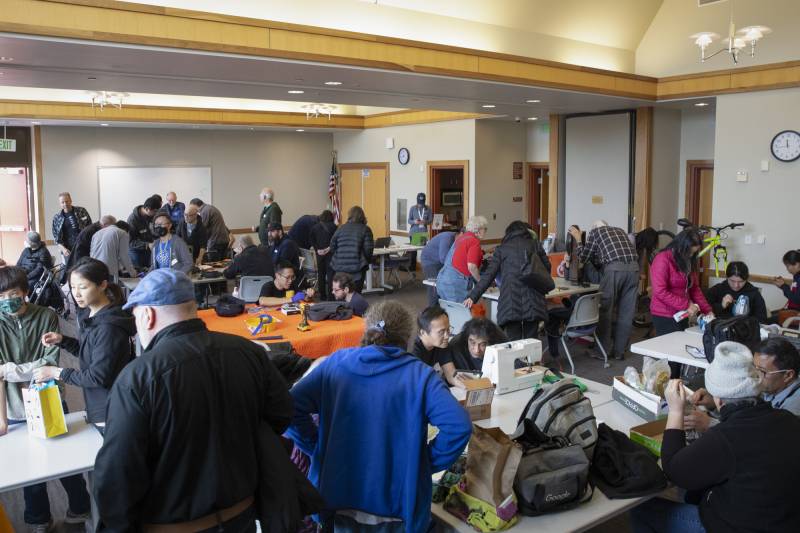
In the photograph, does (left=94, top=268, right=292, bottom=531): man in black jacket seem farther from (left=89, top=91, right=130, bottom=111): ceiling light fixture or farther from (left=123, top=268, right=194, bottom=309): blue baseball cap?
(left=89, top=91, right=130, bottom=111): ceiling light fixture

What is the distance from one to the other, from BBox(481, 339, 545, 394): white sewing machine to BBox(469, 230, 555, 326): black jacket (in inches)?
83.3

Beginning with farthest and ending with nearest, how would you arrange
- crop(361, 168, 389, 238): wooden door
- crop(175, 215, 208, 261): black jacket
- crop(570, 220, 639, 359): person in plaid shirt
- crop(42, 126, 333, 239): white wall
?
crop(361, 168, 389, 238): wooden door → crop(42, 126, 333, 239): white wall → crop(175, 215, 208, 261): black jacket → crop(570, 220, 639, 359): person in plaid shirt

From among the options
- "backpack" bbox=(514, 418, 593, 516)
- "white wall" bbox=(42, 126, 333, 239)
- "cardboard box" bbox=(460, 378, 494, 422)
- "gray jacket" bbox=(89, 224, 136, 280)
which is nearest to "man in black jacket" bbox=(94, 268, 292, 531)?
"backpack" bbox=(514, 418, 593, 516)

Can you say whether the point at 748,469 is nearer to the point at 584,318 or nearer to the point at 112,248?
the point at 584,318

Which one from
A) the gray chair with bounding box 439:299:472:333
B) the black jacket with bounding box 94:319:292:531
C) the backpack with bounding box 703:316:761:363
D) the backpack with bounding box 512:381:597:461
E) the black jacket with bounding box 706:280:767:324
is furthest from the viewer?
the gray chair with bounding box 439:299:472:333

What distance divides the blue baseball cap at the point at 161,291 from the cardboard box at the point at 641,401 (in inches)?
92.1

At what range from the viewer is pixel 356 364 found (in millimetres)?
2381

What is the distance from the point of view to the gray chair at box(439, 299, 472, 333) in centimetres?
618

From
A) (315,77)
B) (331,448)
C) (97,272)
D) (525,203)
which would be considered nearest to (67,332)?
(315,77)

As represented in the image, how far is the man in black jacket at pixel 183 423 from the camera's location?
194 centimetres

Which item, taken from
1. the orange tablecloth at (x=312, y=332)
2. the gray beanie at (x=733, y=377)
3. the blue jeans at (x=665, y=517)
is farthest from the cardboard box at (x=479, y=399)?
the orange tablecloth at (x=312, y=332)

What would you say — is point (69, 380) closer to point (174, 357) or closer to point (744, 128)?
point (174, 357)

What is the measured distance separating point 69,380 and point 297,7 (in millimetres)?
4208

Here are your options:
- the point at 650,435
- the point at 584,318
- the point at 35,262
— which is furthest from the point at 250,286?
the point at 650,435
